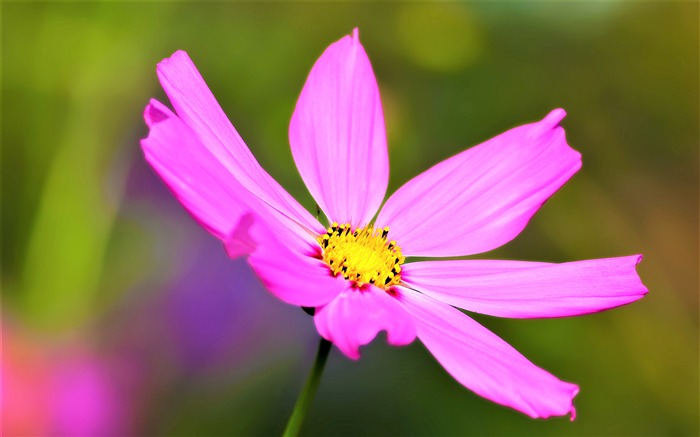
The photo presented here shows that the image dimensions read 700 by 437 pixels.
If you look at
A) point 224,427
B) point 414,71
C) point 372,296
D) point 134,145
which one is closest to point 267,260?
point 372,296

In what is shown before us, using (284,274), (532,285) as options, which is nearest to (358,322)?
(284,274)

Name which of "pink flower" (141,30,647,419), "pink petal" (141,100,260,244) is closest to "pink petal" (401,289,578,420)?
"pink flower" (141,30,647,419)

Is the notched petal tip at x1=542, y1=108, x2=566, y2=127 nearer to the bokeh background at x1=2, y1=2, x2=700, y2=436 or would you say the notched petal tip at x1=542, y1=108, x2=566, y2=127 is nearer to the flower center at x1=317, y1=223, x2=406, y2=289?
the flower center at x1=317, y1=223, x2=406, y2=289

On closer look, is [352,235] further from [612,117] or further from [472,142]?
[612,117]

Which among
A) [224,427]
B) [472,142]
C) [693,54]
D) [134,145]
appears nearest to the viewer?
[224,427]

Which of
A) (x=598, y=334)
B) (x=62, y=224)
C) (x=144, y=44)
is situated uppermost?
(x=144, y=44)

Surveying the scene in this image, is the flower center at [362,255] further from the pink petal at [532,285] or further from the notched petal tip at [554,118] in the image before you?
the notched petal tip at [554,118]
